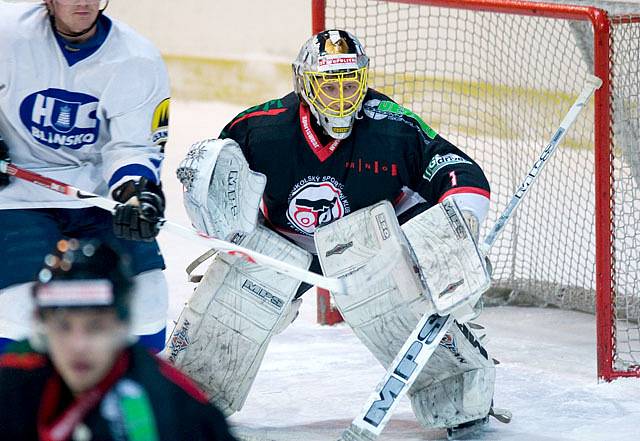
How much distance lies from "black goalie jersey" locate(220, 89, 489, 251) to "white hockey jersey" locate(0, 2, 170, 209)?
37 centimetres

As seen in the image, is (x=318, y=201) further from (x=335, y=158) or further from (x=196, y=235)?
(x=196, y=235)

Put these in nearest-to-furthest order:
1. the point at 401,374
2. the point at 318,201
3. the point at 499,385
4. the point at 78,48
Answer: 1. the point at 78,48
2. the point at 401,374
3. the point at 318,201
4. the point at 499,385

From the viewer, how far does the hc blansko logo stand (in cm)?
289

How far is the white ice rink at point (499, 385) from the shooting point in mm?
3344

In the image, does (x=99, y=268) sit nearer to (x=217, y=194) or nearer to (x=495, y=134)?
(x=217, y=194)

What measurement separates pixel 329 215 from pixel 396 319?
32 cm

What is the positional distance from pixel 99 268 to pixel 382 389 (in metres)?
1.58

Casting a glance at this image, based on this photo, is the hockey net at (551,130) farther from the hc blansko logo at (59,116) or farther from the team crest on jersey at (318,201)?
→ the hc blansko logo at (59,116)

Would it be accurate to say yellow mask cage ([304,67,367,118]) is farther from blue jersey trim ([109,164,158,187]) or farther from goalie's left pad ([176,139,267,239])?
blue jersey trim ([109,164,158,187])

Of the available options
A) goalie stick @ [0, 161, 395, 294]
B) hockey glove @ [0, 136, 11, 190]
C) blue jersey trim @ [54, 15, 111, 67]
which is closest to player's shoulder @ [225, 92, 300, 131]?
goalie stick @ [0, 161, 395, 294]

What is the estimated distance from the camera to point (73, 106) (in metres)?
2.90

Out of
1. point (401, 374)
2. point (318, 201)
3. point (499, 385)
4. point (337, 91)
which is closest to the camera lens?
point (401, 374)

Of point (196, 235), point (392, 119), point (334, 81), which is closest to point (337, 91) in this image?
point (334, 81)

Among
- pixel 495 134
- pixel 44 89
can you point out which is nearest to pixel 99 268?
pixel 44 89
